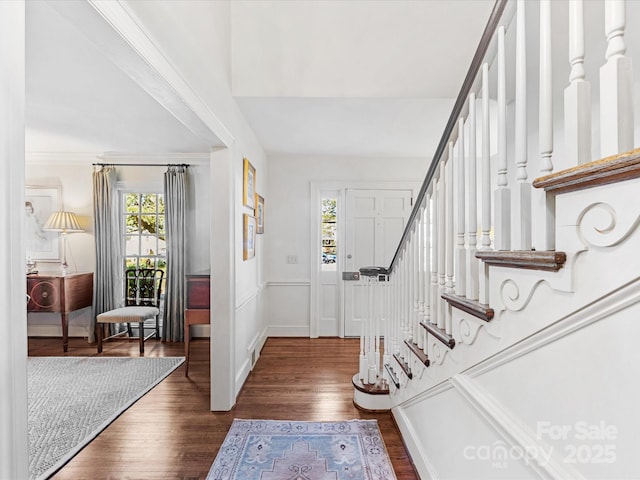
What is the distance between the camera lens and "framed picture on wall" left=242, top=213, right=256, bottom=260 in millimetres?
3037

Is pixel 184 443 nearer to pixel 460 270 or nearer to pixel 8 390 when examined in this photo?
pixel 8 390

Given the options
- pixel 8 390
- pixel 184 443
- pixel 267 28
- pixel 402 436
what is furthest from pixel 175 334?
pixel 8 390

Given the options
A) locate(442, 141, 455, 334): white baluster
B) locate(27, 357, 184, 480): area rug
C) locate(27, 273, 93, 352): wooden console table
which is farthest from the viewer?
locate(27, 273, 93, 352): wooden console table

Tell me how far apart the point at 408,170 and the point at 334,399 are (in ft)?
9.82

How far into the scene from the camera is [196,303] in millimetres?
3250

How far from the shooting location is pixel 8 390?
2.37ft

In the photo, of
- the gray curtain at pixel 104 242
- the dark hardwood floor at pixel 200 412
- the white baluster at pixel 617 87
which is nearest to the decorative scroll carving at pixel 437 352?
the dark hardwood floor at pixel 200 412

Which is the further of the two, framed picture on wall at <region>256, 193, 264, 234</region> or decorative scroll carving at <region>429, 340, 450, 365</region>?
framed picture on wall at <region>256, 193, 264, 234</region>

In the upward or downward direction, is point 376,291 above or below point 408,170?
below

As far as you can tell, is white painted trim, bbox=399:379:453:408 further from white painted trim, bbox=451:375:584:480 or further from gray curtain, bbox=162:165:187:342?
gray curtain, bbox=162:165:187:342

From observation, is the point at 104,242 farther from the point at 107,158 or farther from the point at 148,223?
the point at 107,158

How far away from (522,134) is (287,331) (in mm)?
3900

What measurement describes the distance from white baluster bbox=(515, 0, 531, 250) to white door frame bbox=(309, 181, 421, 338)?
11.5 ft

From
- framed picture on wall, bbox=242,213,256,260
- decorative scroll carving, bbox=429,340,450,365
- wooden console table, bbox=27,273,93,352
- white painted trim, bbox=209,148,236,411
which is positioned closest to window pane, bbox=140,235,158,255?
wooden console table, bbox=27,273,93,352
